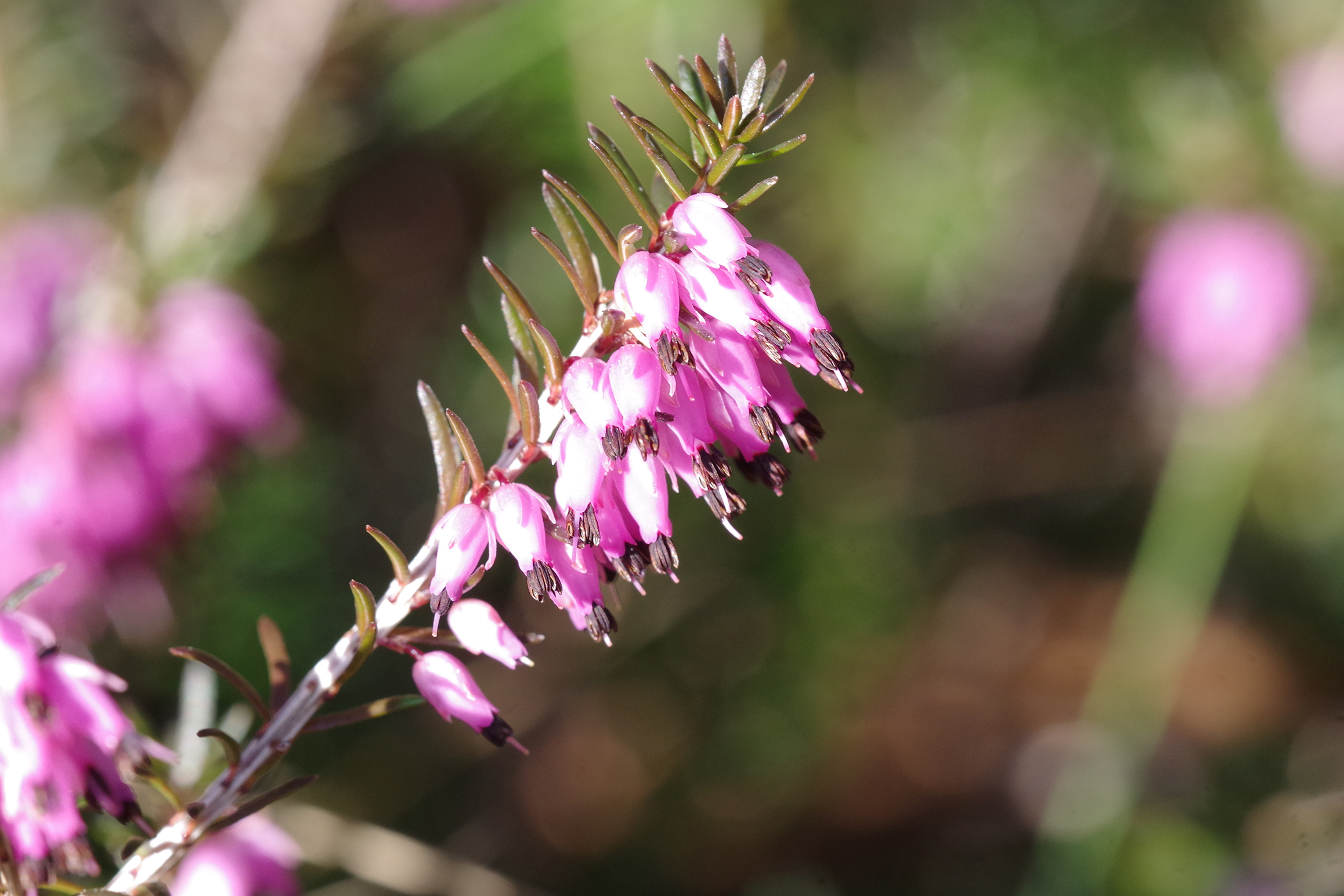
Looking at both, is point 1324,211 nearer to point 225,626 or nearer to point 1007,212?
point 1007,212

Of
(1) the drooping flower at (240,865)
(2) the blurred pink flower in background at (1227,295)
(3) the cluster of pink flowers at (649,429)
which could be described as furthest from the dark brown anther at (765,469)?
(2) the blurred pink flower in background at (1227,295)

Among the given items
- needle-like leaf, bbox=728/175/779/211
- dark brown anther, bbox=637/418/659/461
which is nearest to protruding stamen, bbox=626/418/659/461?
dark brown anther, bbox=637/418/659/461

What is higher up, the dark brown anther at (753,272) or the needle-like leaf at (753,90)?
the needle-like leaf at (753,90)

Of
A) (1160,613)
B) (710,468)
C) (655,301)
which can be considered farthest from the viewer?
(1160,613)

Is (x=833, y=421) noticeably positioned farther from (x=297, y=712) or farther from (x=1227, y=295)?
(x=297, y=712)

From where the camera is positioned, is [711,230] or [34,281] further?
[34,281]

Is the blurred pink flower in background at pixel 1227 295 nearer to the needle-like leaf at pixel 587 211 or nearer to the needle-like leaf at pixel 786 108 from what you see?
the needle-like leaf at pixel 786 108

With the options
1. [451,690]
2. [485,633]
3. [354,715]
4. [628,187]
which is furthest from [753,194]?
[354,715]

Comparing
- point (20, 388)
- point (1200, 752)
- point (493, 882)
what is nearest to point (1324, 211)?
point (1200, 752)
